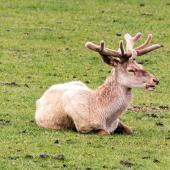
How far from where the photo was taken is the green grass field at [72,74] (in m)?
11.9

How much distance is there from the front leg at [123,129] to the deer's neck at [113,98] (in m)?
0.20

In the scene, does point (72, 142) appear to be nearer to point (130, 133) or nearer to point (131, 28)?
point (130, 133)

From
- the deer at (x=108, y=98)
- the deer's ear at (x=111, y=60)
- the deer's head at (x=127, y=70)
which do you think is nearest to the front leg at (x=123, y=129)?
the deer at (x=108, y=98)

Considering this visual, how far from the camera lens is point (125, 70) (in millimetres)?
13859

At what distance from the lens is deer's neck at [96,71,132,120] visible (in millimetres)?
13828

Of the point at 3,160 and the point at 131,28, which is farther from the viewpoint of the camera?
the point at 131,28

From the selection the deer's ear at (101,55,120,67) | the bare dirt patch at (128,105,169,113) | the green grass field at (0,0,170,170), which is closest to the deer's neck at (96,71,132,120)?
the deer's ear at (101,55,120,67)

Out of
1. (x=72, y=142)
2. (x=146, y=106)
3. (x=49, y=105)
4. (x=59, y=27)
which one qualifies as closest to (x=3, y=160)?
(x=72, y=142)

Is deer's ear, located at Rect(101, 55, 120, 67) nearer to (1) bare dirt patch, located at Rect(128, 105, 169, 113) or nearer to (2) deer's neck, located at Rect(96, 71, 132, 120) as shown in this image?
(2) deer's neck, located at Rect(96, 71, 132, 120)

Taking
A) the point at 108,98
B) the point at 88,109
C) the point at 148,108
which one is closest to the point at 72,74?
the point at 148,108

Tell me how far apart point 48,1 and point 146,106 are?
11764 mm

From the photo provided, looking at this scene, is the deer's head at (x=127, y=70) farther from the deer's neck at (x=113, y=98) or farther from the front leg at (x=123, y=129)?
the front leg at (x=123, y=129)

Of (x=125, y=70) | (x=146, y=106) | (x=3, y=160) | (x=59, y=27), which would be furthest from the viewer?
(x=59, y=27)

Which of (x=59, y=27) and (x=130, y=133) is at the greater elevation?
(x=130, y=133)
